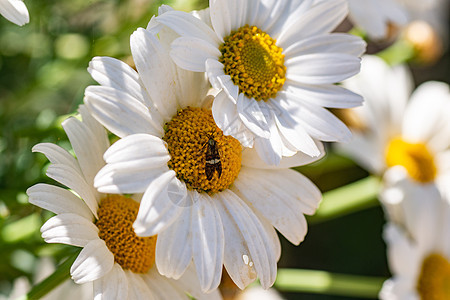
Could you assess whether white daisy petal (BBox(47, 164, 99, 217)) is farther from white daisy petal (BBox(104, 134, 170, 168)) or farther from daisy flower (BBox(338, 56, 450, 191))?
daisy flower (BBox(338, 56, 450, 191))

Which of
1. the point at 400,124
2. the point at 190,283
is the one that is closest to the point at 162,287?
the point at 190,283

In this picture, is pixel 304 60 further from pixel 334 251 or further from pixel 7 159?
pixel 334 251

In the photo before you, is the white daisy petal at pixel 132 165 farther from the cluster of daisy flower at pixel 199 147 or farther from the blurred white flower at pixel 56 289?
the blurred white flower at pixel 56 289

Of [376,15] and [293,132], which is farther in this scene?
[376,15]

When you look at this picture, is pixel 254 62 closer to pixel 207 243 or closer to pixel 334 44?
pixel 334 44

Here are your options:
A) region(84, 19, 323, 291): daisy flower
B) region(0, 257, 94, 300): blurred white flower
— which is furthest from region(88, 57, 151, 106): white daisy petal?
region(0, 257, 94, 300): blurred white flower

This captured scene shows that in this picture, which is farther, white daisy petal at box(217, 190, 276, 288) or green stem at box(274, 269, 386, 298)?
green stem at box(274, 269, 386, 298)

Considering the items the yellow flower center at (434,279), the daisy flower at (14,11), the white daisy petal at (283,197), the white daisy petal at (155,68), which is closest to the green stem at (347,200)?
the yellow flower center at (434,279)
